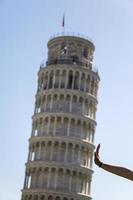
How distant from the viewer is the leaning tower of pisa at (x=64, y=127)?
59.6 meters

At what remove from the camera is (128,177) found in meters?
3.29

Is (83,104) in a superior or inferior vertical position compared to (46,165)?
superior

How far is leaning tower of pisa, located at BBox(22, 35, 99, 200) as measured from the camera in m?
59.6

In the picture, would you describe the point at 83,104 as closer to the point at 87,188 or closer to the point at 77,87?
the point at 77,87

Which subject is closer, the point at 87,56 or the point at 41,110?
the point at 41,110

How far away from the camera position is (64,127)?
62062 mm

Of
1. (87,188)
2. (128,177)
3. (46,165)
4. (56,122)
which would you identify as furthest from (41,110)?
(128,177)

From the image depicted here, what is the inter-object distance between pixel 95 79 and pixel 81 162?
41.8 ft

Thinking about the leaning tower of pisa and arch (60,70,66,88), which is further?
arch (60,70,66,88)

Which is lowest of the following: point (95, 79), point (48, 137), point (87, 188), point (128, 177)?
point (128, 177)

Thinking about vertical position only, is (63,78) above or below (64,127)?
above

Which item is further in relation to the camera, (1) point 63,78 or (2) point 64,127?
(1) point 63,78

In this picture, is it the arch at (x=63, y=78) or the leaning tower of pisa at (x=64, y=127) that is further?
the arch at (x=63, y=78)

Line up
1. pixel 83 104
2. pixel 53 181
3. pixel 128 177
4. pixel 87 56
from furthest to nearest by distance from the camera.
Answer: pixel 87 56
pixel 83 104
pixel 53 181
pixel 128 177
